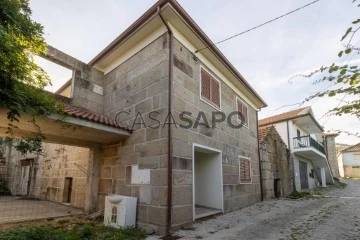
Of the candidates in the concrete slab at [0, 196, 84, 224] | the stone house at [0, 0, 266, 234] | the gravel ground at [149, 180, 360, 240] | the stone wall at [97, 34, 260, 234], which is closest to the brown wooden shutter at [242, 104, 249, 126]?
the stone house at [0, 0, 266, 234]

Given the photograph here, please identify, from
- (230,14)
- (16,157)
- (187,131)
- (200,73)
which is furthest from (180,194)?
(16,157)

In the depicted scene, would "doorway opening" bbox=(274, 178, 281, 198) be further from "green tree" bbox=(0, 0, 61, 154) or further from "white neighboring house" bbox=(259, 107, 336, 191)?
"green tree" bbox=(0, 0, 61, 154)

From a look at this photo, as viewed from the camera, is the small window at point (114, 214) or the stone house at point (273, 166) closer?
the small window at point (114, 214)

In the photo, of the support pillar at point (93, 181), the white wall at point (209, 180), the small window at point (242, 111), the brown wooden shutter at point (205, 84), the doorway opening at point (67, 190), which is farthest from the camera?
the small window at point (242, 111)

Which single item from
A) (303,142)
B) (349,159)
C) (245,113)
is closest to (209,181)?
(245,113)

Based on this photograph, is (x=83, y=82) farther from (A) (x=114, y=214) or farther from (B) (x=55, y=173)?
(B) (x=55, y=173)

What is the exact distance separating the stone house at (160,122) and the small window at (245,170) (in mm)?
89

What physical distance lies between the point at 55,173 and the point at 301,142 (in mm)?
17149

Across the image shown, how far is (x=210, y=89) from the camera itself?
8.43 m

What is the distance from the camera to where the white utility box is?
5.83 meters

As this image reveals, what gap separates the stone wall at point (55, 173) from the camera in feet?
30.4

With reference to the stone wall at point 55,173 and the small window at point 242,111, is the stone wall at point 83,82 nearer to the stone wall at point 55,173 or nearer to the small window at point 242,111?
the stone wall at point 55,173

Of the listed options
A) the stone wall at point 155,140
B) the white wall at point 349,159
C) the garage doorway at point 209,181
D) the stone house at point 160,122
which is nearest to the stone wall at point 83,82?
the stone house at point 160,122

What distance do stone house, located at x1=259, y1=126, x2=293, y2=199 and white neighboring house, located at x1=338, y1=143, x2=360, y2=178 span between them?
1261 inches
